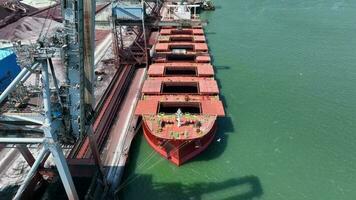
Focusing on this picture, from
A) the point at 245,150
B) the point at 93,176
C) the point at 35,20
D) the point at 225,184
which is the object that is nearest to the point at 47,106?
the point at 93,176

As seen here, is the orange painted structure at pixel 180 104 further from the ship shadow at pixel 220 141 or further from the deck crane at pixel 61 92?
the deck crane at pixel 61 92

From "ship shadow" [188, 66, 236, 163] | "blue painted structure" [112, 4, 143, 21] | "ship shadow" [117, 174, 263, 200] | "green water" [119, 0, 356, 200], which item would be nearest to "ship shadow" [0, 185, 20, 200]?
"ship shadow" [117, 174, 263, 200]

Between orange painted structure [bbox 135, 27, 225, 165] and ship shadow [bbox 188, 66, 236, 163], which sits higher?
orange painted structure [bbox 135, 27, 225, 165]

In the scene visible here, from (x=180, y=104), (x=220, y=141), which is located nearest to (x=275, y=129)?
(x=220, y=141)

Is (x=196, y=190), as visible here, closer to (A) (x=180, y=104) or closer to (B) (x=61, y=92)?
(A) (x=180, y=104)

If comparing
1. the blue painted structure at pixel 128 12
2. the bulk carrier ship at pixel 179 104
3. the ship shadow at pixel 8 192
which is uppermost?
the blue painted structure at pixel 128 12

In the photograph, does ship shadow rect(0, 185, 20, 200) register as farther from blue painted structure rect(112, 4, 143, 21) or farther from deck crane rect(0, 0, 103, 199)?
blue painted structure rect(112, 4, 143, 21)

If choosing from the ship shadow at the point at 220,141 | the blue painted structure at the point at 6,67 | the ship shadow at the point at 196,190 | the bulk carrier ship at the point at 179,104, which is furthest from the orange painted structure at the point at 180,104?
the blue painted structure at the point at 6,67
